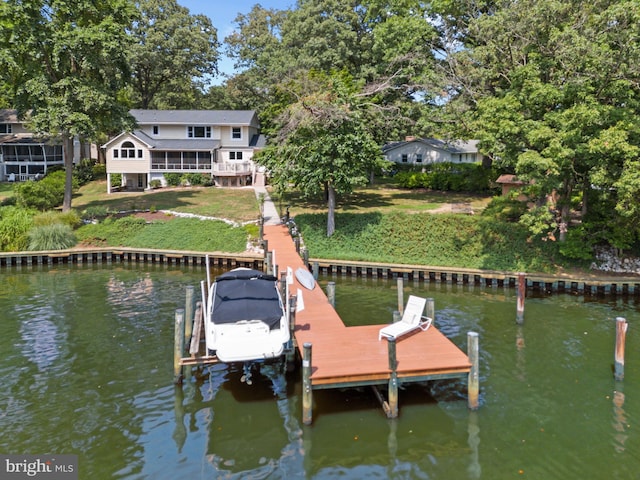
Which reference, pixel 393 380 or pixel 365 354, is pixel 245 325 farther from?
pixel 393 380

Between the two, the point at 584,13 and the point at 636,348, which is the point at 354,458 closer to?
the point at 636,348

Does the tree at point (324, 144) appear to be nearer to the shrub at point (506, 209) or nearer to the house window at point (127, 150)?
the shrub at point (506, 209)

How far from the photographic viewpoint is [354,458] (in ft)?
36.9

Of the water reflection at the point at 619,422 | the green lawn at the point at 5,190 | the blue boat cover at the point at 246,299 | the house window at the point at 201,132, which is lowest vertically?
the water reflection at the point at 619,422

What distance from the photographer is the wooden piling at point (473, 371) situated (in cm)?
1282

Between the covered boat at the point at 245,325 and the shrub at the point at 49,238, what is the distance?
68.8ft

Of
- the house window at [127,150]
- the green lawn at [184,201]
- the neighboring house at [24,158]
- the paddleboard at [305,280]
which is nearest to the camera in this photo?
the paddleboard at [305,280]

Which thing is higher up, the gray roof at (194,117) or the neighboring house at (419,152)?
the gray roof at (194,117)

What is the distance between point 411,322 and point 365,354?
2407 millimetres

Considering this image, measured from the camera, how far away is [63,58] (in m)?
35.0

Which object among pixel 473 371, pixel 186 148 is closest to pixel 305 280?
pixel 473 371

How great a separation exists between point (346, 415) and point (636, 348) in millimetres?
10976

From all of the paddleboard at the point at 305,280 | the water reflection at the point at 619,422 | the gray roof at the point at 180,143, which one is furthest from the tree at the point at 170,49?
the water reflection at the point at 619,422

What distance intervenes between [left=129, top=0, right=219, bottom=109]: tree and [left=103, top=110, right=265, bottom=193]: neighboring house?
7.97 m
